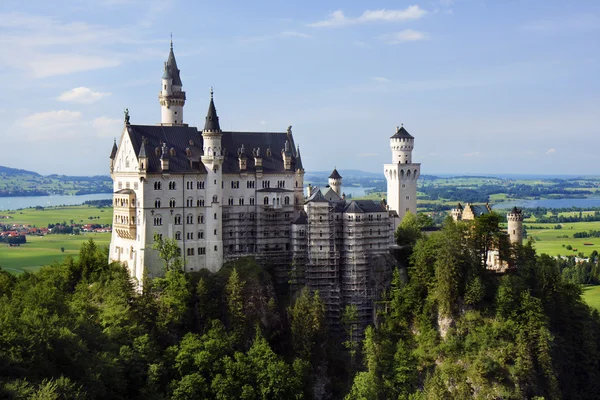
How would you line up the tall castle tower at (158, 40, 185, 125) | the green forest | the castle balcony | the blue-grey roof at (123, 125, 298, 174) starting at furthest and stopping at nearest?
1. the tall castle tower at (158, 40, 185, 125)
2. the blue-grey roof at (123, 125, 298, 174)
3. the castle balcony
4. the green forest

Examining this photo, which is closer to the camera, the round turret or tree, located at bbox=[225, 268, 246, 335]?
tree, located at bbox=[225, 268, 246, 335]

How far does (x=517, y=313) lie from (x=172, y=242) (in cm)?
4236

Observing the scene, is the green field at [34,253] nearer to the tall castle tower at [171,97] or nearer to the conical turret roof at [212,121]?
the tall castle tower at [171,97]

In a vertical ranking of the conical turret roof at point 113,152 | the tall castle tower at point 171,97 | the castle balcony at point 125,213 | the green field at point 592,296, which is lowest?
the green field at point 592,296

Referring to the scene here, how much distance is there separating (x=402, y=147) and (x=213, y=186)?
1412 inches

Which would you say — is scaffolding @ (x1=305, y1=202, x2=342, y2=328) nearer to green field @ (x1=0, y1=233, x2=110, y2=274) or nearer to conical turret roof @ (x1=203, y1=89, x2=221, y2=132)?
conical turret roof @ (x1=203, y1=89, x2=221, y2=132)

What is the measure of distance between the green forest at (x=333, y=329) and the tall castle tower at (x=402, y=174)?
55.2ft

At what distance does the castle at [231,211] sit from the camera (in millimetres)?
94250

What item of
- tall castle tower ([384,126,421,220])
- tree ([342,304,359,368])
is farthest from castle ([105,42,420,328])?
tall castle tower ([384,126,421,220])

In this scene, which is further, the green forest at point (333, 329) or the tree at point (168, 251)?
the tree at point (168, 251)

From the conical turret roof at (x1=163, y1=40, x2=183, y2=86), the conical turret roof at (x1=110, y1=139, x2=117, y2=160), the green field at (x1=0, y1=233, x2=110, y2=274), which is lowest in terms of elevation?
the green field at (x1=0, y1=233, x2=110, y2=274)

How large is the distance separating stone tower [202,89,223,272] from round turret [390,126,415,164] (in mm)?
33819

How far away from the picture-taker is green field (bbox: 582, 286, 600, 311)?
142m

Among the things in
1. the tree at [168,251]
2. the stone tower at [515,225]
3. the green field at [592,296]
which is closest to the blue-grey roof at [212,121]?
the tree at [168,251]
